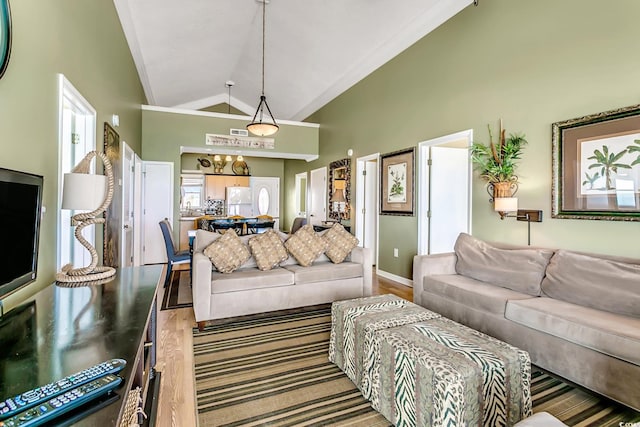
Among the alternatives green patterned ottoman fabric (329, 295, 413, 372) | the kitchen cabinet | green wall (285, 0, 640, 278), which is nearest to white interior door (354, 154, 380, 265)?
green wall (285, 0, 640, 278)

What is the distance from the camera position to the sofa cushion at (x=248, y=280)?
3.13 meters

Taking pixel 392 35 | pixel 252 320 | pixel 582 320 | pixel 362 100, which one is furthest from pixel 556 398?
pixel 362 100

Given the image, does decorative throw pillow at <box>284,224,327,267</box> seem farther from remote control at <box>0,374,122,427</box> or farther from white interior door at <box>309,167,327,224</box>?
white interior door at <box>309,167,327,224</box>

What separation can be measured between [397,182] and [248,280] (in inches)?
109

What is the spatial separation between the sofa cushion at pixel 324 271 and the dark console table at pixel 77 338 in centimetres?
190

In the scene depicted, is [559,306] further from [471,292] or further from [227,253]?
[227,253]

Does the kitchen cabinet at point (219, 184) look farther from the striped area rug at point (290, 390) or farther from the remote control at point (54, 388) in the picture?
the remote control at point (54, 388)

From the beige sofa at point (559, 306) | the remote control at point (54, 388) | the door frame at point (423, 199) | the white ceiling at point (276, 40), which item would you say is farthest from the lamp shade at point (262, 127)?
the remote control at point (54, 388)

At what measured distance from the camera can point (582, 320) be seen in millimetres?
2023

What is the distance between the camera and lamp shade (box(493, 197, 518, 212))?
3.06 meters

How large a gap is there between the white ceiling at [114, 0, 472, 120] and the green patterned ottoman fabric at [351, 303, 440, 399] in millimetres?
3606

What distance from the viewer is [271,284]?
3.35 meters

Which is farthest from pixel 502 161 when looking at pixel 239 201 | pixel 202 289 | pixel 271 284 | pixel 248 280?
pixel 239 201

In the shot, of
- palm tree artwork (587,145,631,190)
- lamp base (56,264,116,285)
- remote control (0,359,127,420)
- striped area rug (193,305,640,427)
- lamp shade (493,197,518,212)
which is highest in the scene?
palm tree artwork (587,145,631,190)
